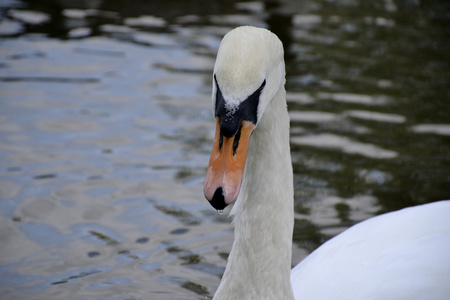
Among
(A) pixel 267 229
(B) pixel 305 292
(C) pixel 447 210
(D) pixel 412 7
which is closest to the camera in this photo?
(A) pixel 267 229

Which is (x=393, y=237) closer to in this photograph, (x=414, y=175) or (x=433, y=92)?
(x=414, y=175)

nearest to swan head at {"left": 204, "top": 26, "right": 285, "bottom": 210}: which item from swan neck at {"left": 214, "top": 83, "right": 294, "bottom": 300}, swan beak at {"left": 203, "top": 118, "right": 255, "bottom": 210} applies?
swan beak at {"left": 203, "top": 118, "right": 255, "bottom": 210}

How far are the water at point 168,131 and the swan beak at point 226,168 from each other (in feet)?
5.72

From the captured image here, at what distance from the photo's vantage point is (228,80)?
90.9 inches

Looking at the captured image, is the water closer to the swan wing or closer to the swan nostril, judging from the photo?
the swan wing

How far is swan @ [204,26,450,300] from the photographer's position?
7.74 feet

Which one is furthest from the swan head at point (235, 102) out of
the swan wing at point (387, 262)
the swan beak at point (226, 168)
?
the swan wing at point (387, 262)

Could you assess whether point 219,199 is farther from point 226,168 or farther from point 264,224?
point 264,224

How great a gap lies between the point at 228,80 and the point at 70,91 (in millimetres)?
4578

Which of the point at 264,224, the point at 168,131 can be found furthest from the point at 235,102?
the point at 168,131

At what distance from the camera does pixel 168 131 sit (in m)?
Answer: 6.05

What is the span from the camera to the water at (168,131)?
437cm

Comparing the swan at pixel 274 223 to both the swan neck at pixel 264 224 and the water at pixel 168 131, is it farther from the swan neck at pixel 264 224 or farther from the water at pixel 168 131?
the water at pixel 168 131

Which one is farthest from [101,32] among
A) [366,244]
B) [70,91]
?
[366,244]
